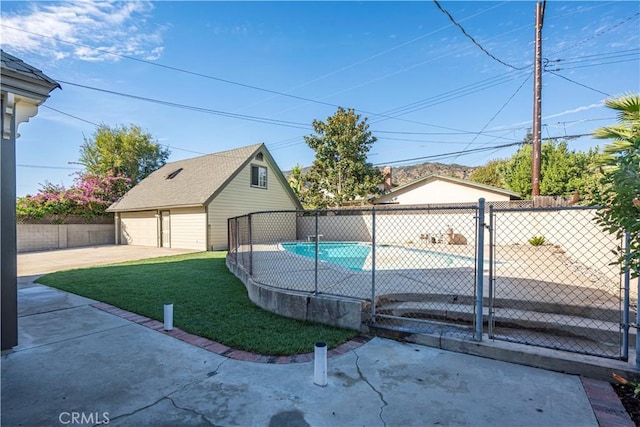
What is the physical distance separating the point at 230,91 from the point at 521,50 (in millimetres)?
13448

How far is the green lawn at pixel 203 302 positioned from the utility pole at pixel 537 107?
35.7 ft

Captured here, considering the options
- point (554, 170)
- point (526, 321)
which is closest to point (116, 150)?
point (526, 321)

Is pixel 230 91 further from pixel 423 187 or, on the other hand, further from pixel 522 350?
pixel 522 350

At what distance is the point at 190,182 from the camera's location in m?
17.5

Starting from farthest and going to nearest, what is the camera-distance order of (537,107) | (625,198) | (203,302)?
1. (537,107)
2. (203,302)
3. (625,198)

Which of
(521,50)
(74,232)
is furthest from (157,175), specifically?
(521,50)

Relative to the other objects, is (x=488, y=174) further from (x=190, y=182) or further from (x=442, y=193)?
(x=190, y=182)

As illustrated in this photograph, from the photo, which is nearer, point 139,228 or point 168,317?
point 168,317

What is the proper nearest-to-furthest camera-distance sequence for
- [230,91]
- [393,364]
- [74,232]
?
[393,364]
[230,91]
[74,232]

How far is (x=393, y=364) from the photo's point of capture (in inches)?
128

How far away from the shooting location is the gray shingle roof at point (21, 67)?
10.8 feet

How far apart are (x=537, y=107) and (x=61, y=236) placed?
25467 millimetres

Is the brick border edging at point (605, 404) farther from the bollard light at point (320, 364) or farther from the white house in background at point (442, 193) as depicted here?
the white house in background at point (442, 193)

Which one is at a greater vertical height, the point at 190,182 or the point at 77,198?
the point at 190,182
